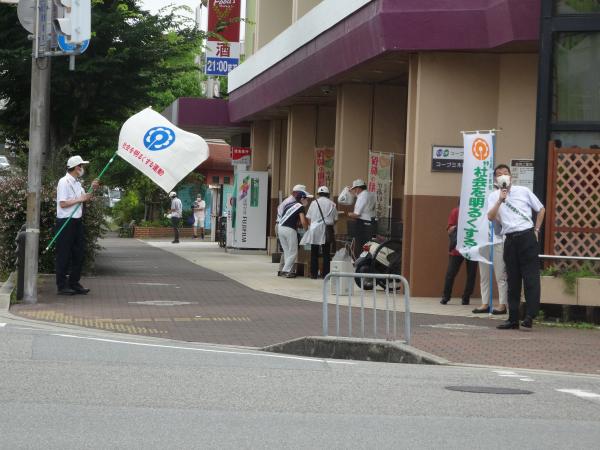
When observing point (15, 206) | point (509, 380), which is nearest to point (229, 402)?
point (509, 380)

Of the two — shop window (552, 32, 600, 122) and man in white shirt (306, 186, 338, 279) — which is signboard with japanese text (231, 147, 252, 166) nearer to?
man in white shirt (306, 186, 338, 279)

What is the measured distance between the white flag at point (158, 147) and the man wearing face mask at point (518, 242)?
486 centimetres

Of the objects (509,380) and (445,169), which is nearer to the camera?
(509,380)

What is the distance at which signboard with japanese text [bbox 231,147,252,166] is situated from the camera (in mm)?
38938

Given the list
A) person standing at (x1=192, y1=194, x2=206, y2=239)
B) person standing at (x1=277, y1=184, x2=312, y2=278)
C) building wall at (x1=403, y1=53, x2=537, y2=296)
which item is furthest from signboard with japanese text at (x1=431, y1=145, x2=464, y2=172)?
person standing at (x1=192, y1=194, x2=206, y2=239)

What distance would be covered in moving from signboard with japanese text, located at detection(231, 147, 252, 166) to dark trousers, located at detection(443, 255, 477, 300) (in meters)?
19.8

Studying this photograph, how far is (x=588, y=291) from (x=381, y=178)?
836cm

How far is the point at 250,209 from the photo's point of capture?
37.5 meters

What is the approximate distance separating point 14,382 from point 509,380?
414cm

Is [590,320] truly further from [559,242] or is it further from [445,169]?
[445,169]

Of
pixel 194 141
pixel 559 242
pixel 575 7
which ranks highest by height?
pixel 575 7

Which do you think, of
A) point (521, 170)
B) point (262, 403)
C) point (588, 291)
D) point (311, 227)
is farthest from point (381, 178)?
point (262, 403)

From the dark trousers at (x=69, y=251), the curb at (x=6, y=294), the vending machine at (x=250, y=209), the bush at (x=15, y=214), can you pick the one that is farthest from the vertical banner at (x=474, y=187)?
the vending machine at (x=250, y=209)

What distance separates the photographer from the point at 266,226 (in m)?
37.7
